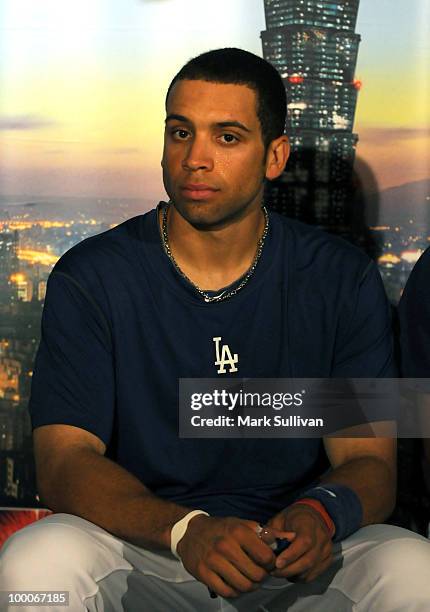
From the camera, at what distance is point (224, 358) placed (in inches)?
67.1

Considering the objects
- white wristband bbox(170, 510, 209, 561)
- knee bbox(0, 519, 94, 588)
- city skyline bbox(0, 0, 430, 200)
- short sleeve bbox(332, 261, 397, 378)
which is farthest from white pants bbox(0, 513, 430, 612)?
city skyline bbox(0, 0, 430, 200)

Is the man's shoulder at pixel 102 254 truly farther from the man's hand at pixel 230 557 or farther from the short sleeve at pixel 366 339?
the man's hand at pixel 230 557

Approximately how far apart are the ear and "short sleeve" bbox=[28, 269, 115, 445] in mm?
373

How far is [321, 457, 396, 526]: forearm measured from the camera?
1.57m

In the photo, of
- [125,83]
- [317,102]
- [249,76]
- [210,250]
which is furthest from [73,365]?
[317,102]

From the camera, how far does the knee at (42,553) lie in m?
1.40

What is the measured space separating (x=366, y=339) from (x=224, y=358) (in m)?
0.23

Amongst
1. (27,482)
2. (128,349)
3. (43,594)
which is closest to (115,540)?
(43,594)

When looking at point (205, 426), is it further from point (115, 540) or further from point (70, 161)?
point (70, 161)

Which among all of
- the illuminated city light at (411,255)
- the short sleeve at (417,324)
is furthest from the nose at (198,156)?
the illuminated city light at (411,255)

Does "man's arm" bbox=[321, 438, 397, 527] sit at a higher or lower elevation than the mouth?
lower

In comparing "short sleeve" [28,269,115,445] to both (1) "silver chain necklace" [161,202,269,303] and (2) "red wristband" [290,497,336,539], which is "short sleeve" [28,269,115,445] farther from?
(2) "red wristband" [290,497,336,539]

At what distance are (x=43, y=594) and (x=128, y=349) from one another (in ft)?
1.40

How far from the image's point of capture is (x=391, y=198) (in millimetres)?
2166
